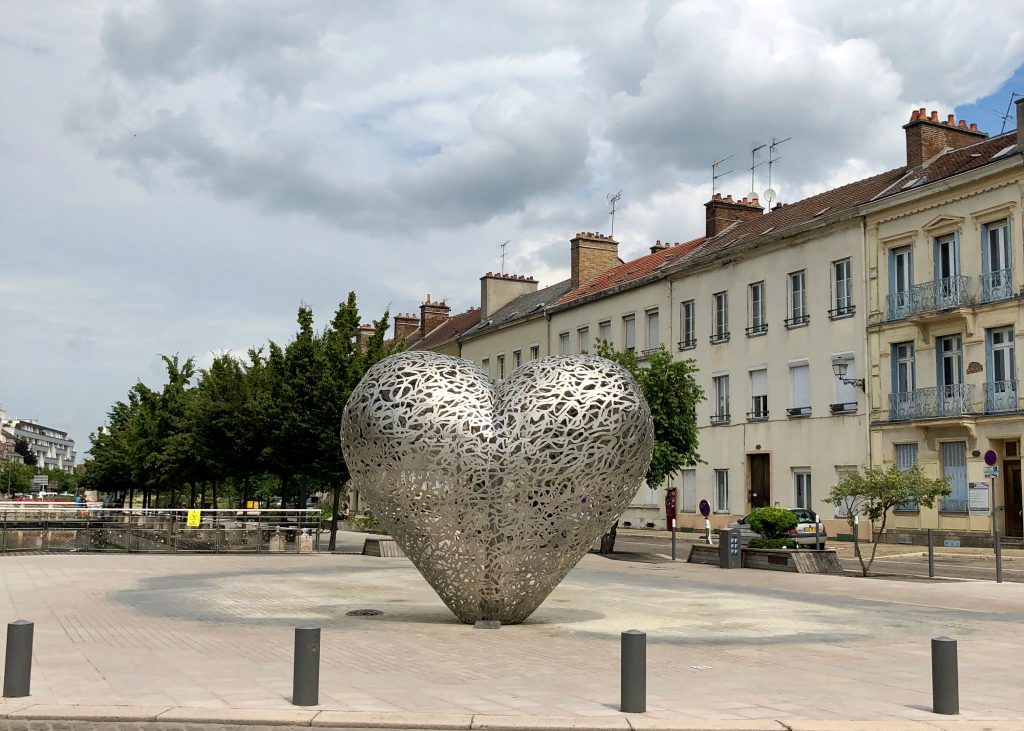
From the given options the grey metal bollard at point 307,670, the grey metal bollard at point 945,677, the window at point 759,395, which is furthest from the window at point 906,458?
the grey metal bollard at point 307,670

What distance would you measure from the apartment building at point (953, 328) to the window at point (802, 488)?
303 cm

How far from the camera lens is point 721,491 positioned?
127 feet

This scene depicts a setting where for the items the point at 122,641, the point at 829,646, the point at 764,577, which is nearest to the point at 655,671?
the point at 829,646

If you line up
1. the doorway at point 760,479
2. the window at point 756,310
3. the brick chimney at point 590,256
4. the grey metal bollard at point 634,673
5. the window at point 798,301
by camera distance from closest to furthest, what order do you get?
the grey metal bollard at point 634,673, the window at point 798,301, the doorway at point 760,479, the window at point 756,310, the brick chimney at point 590,256

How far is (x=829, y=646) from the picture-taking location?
36.0 ft

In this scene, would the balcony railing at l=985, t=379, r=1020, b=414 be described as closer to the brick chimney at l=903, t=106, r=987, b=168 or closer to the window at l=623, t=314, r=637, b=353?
the brick chimney at l=903, t=106, r=987, b=168

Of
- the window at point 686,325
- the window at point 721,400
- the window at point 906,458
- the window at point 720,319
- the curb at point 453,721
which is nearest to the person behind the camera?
the curb at point 453,721

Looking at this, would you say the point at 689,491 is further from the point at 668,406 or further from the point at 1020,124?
the point at 1020,124

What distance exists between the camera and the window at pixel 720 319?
3894cm

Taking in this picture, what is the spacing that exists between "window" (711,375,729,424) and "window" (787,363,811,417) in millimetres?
3446

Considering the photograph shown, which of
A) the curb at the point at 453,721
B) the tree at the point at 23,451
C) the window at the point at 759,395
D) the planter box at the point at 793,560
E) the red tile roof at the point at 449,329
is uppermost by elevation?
the red tile roof at the point at 449,329

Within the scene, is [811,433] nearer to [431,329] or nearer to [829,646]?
[829,646]

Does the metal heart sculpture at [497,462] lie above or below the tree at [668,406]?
below

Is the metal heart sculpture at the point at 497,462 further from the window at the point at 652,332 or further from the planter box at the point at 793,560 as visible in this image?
the window at the point at 652,332
